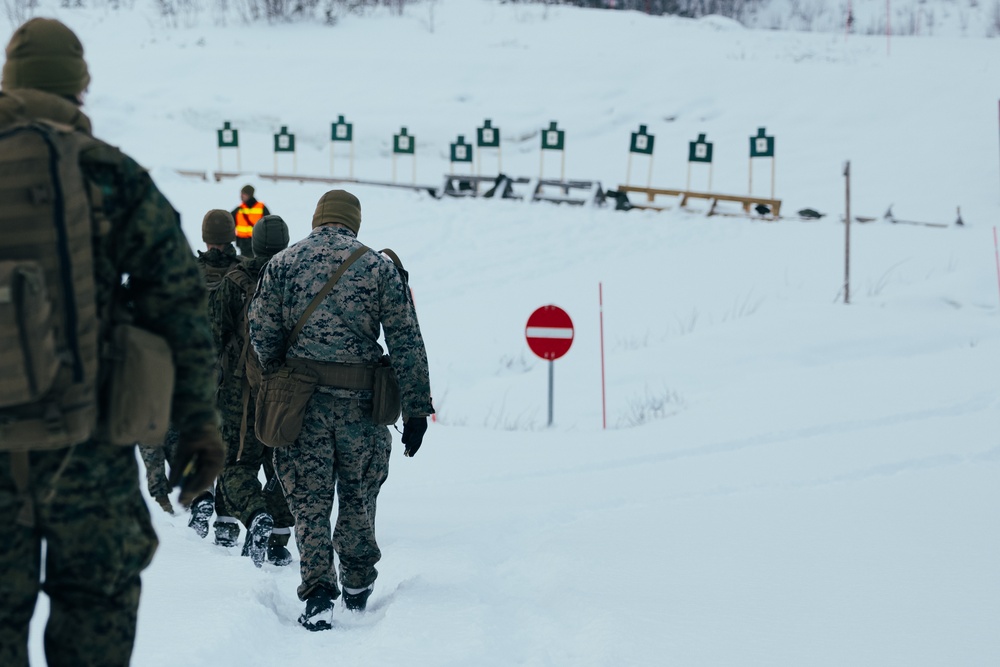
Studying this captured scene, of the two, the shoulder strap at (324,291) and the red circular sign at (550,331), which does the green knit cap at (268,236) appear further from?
the red circular sign at (550,331)

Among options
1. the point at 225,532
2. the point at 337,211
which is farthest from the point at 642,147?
the point at 337,211

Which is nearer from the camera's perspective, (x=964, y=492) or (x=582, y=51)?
(x=964, y=492)

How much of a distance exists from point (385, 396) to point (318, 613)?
0.93 m

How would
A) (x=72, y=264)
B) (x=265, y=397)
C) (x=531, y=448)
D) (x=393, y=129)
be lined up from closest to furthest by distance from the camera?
(x=72, y=264)
(x=265, y=397)
(x=531, y=448)
(x=393, y=129)

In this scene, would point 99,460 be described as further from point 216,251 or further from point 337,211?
point 216,251

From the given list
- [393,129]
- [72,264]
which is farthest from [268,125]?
[72,264]

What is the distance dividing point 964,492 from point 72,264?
5279 mm

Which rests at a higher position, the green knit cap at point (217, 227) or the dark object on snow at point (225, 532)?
the green knit cap at point (217, 227)

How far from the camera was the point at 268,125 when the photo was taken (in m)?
33.3

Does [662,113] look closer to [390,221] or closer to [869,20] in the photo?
[390,221]

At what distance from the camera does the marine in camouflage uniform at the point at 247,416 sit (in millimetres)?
5656

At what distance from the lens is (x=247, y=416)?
227 inches

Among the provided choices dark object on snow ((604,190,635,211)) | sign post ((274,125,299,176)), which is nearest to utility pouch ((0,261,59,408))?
dark object on snow ((604,190,635,211))

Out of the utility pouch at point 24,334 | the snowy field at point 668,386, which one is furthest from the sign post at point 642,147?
the utility pouch at point 24,334
